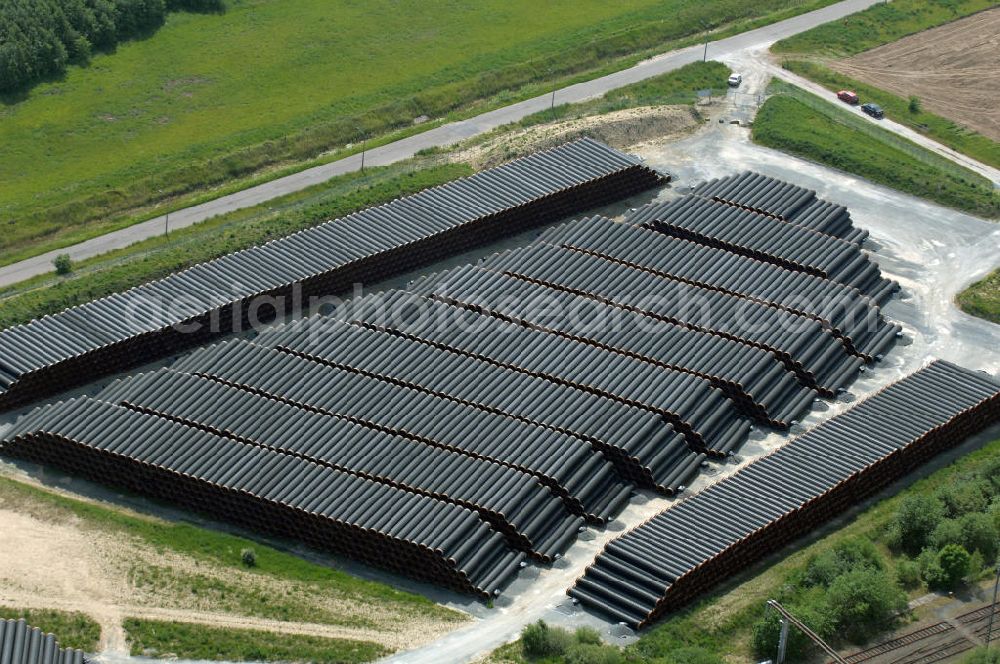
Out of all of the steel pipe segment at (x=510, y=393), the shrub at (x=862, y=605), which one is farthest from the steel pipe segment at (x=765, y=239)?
the shrub at (x=862, y=605)

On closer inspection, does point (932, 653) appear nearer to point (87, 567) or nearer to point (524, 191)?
point (87, 567)

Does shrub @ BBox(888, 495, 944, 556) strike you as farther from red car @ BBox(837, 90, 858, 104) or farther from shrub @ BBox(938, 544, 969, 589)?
red car @ BBox(837, 90, 858, 104)

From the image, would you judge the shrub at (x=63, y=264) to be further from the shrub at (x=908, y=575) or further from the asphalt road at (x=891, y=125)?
the asphalt road at (x=891, y=125)

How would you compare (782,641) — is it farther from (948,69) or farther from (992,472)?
(948,69)

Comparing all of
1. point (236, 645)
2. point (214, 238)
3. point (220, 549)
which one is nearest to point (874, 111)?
point (214, 238)

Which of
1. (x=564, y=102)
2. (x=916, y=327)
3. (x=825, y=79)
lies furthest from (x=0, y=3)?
(x=916, y=327)

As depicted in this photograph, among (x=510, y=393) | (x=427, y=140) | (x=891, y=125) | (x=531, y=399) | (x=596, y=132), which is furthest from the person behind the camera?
(x=891, y=125)
